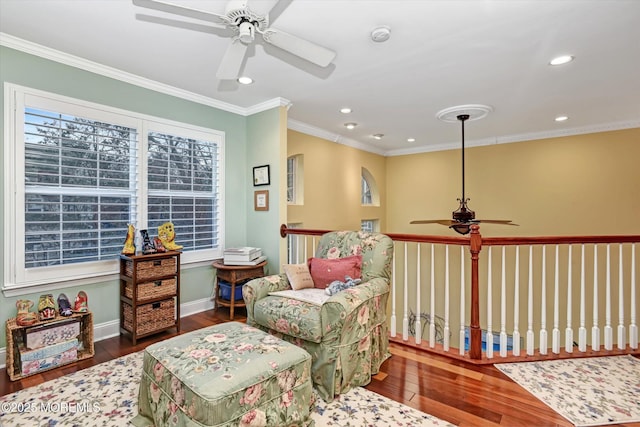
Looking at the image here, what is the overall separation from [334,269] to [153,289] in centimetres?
170

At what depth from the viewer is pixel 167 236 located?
3.10 metres

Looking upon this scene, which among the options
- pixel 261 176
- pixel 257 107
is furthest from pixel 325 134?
pixel 261 176

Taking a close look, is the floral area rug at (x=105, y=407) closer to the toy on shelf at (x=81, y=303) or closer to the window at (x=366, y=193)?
the toy on shelf at (x=81, y=303)

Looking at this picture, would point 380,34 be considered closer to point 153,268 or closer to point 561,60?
point 561,60

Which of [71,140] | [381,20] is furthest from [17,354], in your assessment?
[381,20]

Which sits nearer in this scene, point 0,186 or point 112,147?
point 0,186

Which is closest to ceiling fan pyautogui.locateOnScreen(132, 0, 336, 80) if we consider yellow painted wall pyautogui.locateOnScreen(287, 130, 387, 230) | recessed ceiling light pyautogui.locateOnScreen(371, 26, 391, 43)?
recessed ceiling light pyautogui.locateOnScreen(371, 26, 391, 43)

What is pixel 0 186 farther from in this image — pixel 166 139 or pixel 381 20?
pixel 381 20

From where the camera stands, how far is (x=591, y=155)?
466cm

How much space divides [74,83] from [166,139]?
860 millimetres

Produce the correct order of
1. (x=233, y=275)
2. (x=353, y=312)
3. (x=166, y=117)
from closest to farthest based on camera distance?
(x=353, y=312), (x=166, y=117), (x=233, y=275)

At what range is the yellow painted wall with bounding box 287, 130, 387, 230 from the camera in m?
4.72

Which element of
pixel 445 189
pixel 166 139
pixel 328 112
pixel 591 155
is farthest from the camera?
pixel 445 189

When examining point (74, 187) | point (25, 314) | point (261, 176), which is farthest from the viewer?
point (261, 176)
